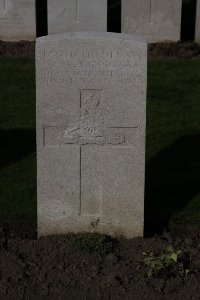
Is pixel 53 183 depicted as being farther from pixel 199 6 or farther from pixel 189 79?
pixel 199 6

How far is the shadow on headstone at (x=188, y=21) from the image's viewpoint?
13.7 meters

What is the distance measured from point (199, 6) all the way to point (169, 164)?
5.55 metres

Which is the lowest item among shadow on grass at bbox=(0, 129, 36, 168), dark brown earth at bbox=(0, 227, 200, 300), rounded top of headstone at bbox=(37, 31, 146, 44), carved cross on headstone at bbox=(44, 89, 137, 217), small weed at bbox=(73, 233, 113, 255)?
dark brown earth at bbox=(0, 227, 200, 300)

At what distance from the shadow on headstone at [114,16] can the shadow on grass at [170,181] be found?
20.9 ft

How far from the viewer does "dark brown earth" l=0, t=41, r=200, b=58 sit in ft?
39.2

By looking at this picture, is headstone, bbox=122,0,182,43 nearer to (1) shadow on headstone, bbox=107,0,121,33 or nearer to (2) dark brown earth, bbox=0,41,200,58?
(2) dark brown earth, bbox=0,41,200,58

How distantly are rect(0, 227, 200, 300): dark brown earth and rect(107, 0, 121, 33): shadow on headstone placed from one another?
9.10m

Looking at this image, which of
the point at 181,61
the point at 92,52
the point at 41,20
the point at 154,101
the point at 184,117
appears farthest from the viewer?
the point at 41,20

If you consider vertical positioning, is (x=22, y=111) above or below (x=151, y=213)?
above

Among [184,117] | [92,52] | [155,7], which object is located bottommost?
[184,117]

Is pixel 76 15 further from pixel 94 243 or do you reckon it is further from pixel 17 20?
pixel 94 243

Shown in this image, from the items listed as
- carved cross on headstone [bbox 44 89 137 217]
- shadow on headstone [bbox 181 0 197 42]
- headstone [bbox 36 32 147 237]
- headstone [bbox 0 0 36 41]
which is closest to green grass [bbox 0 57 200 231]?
headstone [bbox 36 32 147 237]

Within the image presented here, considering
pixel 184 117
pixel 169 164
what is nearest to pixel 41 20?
pixel 184 117

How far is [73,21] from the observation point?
41.4 ft
